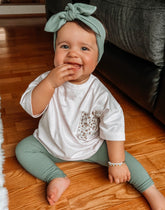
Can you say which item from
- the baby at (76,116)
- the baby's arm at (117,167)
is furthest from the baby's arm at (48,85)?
the baby's arm at (117,167)

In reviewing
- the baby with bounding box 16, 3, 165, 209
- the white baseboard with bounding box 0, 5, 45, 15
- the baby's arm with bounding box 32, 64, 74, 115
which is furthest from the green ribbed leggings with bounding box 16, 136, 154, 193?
the white baseboard with bounding box 0, 5, 45, 15

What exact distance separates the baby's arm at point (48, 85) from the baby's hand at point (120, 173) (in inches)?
10.5

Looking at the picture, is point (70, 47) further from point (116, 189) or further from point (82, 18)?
point (116, 189)

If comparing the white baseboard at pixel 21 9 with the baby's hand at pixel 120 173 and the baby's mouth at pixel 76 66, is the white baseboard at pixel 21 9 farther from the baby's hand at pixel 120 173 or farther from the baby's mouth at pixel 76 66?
the baby's hand at pixel 120 173

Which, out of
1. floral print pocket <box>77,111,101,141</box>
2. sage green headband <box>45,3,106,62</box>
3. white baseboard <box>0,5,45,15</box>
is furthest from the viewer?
white baseboard <box>0,5,45,15</box>

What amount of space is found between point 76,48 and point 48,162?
35cm

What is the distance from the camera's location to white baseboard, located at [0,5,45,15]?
319 centimetres

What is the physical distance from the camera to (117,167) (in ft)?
2.14

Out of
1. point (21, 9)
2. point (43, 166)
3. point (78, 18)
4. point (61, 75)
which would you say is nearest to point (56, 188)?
point (43, 166)

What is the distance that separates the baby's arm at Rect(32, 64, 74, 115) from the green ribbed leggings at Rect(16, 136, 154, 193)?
0.46ft

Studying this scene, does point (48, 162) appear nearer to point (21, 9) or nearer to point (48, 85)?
point (48, 85)

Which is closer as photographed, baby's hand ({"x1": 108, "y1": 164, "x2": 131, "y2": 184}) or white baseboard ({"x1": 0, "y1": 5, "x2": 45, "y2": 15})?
baby's hand ({"x1": 108, "y1": 164, "x2": 131, "y2": 184})

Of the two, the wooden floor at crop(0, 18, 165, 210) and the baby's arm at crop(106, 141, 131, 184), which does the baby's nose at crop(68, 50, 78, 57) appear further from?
the wooden floor at crop(0, 18, 165, 210)

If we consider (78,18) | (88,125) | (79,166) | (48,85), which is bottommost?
(79,166)
